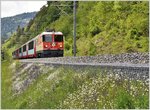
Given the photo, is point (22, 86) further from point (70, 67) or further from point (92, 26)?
point (92, 26)

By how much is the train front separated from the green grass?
17.2 m

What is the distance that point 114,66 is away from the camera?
16859mm

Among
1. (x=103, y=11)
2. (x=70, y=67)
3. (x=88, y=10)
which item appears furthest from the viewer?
(x=88, y=10)

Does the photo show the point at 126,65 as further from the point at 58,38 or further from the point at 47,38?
the point at 58,38

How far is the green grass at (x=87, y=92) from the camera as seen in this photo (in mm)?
13938

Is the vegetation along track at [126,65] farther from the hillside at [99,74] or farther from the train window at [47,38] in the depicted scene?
the train window at [47,38]

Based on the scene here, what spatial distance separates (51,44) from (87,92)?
87.6 feet

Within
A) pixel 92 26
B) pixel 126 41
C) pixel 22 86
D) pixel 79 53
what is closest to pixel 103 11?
pixel 92 26

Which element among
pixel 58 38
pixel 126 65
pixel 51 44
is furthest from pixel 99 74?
pixel 58 38

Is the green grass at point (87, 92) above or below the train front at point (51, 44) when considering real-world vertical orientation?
below

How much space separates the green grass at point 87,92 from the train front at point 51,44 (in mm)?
17248

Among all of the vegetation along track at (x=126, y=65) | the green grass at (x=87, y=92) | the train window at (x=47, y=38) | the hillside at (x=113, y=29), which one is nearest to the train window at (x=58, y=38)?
the train window at (x=47, y=38)

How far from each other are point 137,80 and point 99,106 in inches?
68.8

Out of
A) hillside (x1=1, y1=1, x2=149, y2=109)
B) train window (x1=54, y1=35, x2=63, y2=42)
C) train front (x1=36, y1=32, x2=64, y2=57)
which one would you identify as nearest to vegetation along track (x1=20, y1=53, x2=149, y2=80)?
hillside (x1=1, y1=1, x2=149, y2=109)
